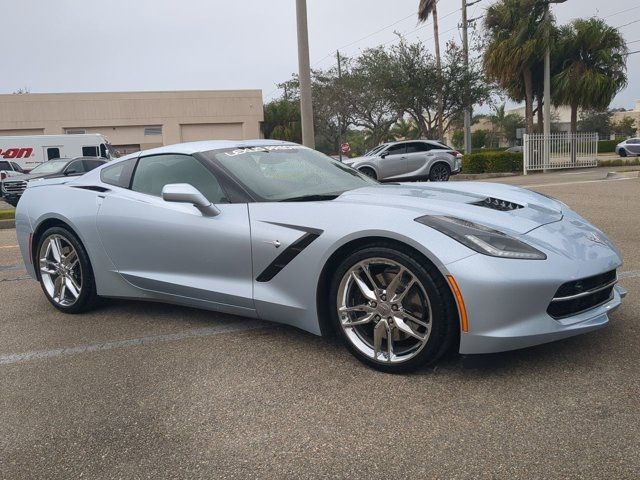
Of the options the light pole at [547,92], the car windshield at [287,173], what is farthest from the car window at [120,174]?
the light pole at [547,92]

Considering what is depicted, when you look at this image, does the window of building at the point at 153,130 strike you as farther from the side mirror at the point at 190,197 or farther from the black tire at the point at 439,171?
the side mirror at the point at 190,197

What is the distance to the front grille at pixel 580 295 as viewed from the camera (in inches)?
107

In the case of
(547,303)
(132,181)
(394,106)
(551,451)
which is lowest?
(551,451)

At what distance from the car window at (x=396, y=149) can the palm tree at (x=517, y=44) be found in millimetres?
9984

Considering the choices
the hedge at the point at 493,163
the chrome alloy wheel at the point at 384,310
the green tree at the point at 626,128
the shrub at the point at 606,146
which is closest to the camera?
the chrome alloy wheel at the point at 384,310

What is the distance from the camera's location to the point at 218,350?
3488 mm

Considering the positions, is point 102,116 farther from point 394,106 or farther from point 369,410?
point 369,410

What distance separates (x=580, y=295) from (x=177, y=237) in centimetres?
245

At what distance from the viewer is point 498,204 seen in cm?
341

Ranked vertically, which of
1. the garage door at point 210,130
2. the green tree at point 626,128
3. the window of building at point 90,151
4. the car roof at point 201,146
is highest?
Answer: the garage door at point 210,130

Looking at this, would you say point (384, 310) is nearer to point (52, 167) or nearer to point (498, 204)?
point (498, 204)

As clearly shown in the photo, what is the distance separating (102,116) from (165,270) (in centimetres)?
4549

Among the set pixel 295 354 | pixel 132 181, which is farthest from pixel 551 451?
pixel 132 181

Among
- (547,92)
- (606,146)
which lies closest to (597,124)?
(606,146)
